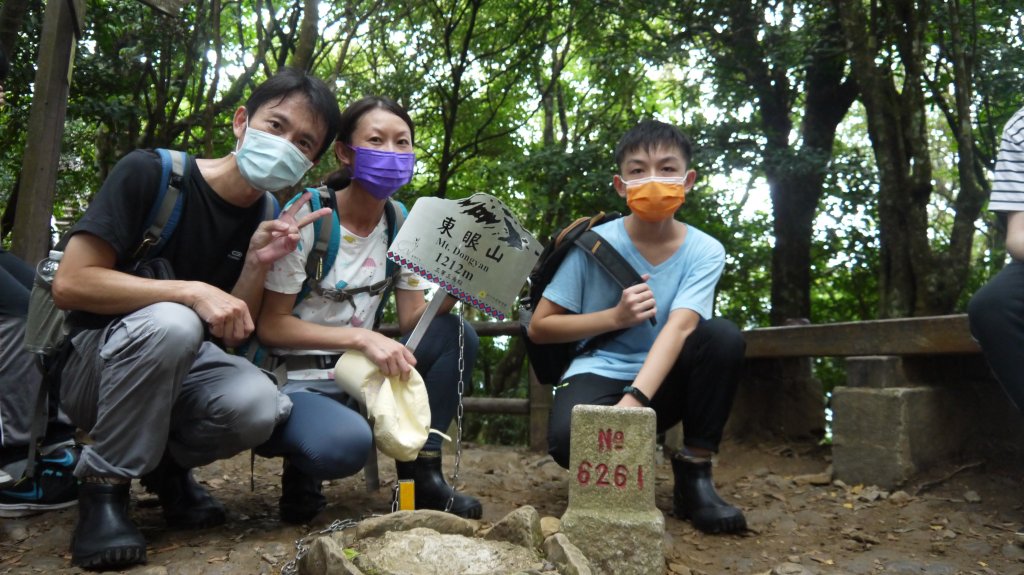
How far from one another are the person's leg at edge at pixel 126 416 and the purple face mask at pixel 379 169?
82 cm

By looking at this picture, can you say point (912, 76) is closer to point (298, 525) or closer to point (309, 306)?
point (309, 306)

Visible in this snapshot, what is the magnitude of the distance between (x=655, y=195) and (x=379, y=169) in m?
1.06

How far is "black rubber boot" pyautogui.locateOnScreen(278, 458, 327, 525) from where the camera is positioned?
3.02m

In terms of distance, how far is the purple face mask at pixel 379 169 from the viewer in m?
2.98

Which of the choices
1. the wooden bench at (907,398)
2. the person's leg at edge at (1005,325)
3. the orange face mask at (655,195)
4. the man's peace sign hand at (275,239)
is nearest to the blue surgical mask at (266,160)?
the man's peace sign hand at (275,239)

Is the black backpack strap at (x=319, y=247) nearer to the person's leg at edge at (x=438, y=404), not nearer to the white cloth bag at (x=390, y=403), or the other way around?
the white cloth bag at (x=390, y=403)

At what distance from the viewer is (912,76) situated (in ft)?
18.3

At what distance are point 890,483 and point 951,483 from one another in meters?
0.28

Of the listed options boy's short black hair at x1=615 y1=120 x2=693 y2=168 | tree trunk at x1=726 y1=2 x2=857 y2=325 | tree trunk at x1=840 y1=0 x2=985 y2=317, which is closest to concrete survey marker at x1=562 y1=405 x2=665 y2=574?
boy's short black hair at x1=615 y1=120 x2=693 y2=168

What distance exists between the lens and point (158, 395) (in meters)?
2.45

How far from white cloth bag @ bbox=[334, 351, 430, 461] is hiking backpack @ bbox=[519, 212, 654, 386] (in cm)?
78

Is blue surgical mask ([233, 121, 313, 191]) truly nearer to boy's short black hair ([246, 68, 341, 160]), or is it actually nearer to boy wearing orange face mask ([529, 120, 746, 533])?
boy's short black hair ([246, 68, 341, 160])

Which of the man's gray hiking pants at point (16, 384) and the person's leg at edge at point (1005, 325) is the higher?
the person's leg at edge at point (1005, 325)

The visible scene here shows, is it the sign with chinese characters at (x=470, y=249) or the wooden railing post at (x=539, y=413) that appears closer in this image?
the sign with chinese characters at (x=470, y=249)
